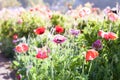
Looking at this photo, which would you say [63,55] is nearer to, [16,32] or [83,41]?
[83,41]

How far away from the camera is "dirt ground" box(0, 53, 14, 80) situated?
6.65 m

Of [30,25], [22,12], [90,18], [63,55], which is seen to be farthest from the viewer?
[22,12]

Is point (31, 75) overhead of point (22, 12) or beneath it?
beneath

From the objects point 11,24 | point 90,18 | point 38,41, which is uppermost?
point 11,24

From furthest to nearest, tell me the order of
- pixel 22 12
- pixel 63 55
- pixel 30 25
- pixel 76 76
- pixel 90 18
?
pixel 22 12 < pixel 30 25 < pixel 90 18 < pixel 63 55 < pixel 76 76

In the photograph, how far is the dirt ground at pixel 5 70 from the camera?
6.65 m

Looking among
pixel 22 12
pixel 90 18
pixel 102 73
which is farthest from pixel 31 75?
pixel 22 12

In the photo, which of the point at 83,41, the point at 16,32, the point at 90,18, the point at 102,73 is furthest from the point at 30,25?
→ the point at 102,73

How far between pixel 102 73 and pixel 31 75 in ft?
2.70

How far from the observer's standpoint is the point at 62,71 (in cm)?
378

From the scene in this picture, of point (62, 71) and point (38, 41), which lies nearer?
point (62, 71)

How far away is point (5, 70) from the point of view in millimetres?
7441

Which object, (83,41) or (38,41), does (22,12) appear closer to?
(38,41)

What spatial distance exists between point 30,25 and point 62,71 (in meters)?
4.56
